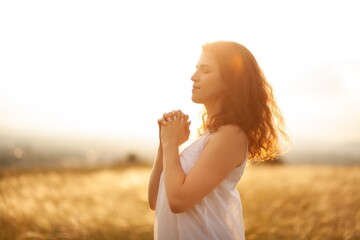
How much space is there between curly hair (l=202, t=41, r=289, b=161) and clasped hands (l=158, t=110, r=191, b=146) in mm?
134

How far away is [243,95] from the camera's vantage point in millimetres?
2629

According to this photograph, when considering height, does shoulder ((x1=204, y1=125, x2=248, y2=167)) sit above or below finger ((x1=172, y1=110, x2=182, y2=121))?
below

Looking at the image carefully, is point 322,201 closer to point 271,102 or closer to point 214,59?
point 271,102

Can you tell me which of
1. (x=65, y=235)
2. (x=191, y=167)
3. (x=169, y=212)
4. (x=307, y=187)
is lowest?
(x=307, y=187)

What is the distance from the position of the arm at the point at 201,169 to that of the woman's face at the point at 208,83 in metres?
0.21

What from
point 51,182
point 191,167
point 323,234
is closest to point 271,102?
point 191,167

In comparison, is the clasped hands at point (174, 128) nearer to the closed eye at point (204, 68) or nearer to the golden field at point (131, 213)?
the closed eye at point (204, 68)

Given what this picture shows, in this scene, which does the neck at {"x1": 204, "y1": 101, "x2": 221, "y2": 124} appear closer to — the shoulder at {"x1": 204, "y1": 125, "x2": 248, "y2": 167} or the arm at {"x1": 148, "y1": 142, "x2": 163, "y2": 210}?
the shoulder at {"x1": 204, "y1": 125, "x2": 248, "y2": 167}

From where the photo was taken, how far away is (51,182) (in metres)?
7.21

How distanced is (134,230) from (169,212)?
231cm

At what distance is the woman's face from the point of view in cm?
261

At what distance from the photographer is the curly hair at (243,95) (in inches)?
102

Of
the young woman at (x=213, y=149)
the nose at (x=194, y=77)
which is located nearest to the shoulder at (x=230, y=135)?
the young woman at (x=213, y=149)

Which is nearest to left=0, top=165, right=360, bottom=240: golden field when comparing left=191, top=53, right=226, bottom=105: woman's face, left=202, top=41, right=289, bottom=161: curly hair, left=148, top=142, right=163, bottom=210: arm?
left=202, top=41, right=289, bottom=161: curly hair
